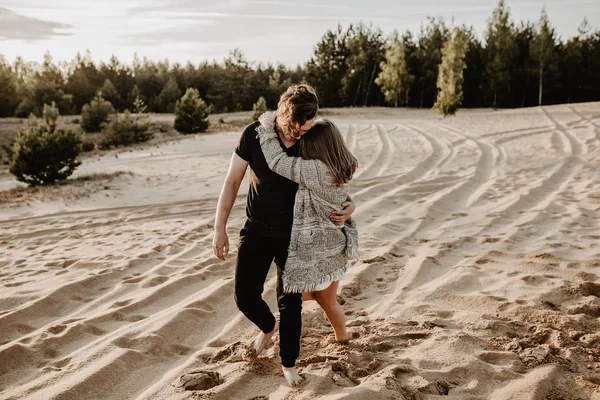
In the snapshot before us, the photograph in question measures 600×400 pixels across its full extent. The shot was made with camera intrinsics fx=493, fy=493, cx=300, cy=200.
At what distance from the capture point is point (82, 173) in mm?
10617

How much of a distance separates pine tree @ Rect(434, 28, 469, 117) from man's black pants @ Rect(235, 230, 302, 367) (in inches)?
832

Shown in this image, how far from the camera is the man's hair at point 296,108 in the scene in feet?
7.53

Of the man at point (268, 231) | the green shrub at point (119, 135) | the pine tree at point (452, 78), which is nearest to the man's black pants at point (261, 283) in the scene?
the man at point (268, 231)

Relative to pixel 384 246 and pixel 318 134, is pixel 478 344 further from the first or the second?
pixel 384 246

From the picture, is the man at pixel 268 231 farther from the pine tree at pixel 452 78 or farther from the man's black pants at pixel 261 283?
the pine tree at pixel 452 78

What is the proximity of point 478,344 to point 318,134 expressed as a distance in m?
1.52

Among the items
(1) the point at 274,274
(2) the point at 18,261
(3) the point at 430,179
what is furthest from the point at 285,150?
(3) the point at 430,179

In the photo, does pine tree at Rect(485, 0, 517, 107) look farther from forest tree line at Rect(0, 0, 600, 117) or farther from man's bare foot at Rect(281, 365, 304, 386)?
man's bare foot at Rect(281, 365, 304, 386)

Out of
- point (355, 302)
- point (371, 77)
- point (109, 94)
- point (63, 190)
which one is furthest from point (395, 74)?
A: point (355, 302)

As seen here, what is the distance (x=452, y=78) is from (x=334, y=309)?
21.8 m

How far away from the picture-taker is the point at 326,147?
7.94 ft

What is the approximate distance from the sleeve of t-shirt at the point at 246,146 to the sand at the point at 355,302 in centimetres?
116

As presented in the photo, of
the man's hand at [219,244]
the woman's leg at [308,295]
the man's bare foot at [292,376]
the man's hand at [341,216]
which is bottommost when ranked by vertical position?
the man's bare foot at [292,376]

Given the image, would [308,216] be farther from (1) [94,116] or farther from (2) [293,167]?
(1) [94,116]
